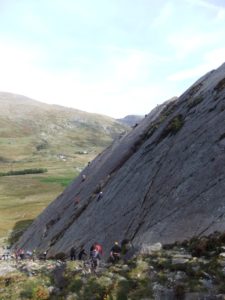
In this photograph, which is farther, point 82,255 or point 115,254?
point 82,255

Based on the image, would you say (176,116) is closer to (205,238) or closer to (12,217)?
(205,238)

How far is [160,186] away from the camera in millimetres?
38000

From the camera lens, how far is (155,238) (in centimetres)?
3059

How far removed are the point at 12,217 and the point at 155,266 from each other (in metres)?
136

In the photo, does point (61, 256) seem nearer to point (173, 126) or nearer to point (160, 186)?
point (160, 186)

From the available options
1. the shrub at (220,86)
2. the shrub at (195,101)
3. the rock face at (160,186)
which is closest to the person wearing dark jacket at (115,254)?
the rock face at (160,186)

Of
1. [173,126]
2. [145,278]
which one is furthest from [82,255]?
[173,126]

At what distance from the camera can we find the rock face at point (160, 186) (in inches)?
1206

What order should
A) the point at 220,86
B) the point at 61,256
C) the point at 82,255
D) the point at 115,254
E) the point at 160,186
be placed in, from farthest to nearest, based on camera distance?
the point at 61,256 < the point at 220,86 < the point at 82,255 < the point at 160,186 < the point at 115,254

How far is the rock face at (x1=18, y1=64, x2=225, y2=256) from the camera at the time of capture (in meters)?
30.6

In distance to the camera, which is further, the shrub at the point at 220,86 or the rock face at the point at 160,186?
the shrub at the point at 220,86

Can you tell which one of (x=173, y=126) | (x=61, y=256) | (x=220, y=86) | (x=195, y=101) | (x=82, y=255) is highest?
(x=220, y=86)

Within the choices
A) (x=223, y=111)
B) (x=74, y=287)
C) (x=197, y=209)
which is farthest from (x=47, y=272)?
(x=223, y=111)

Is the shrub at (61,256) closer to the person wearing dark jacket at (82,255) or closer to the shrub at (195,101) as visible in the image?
the person wearing dark jacket at (82,255)
